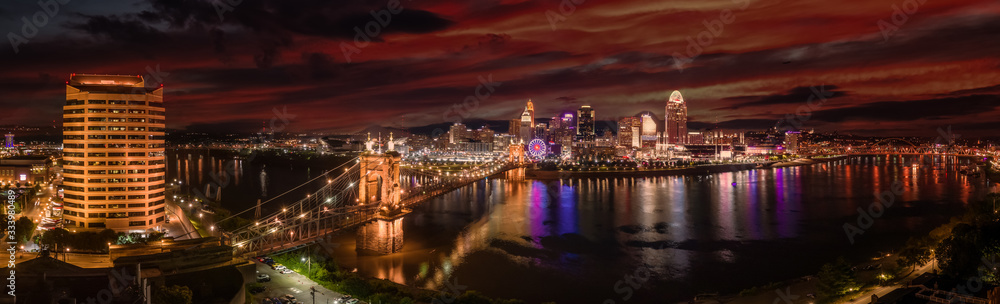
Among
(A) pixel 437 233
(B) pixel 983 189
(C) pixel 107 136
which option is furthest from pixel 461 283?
(B) pixel 983 189

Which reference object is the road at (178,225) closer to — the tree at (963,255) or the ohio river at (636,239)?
the ohio river at (636,239)

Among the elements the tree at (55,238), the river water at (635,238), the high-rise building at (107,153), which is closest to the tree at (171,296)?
the river water at (635,238)

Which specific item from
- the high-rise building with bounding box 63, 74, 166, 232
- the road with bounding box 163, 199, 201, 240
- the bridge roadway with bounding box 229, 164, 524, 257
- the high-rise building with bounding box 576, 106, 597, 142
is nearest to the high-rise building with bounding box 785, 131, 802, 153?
the high-rise building with bounding box 576, 106, 597, 142

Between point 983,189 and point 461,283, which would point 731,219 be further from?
point 983,189

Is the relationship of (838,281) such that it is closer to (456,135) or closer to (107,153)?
(107,153)

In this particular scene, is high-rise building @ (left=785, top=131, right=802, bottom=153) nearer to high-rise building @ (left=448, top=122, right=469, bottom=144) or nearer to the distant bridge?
the distant bridge
